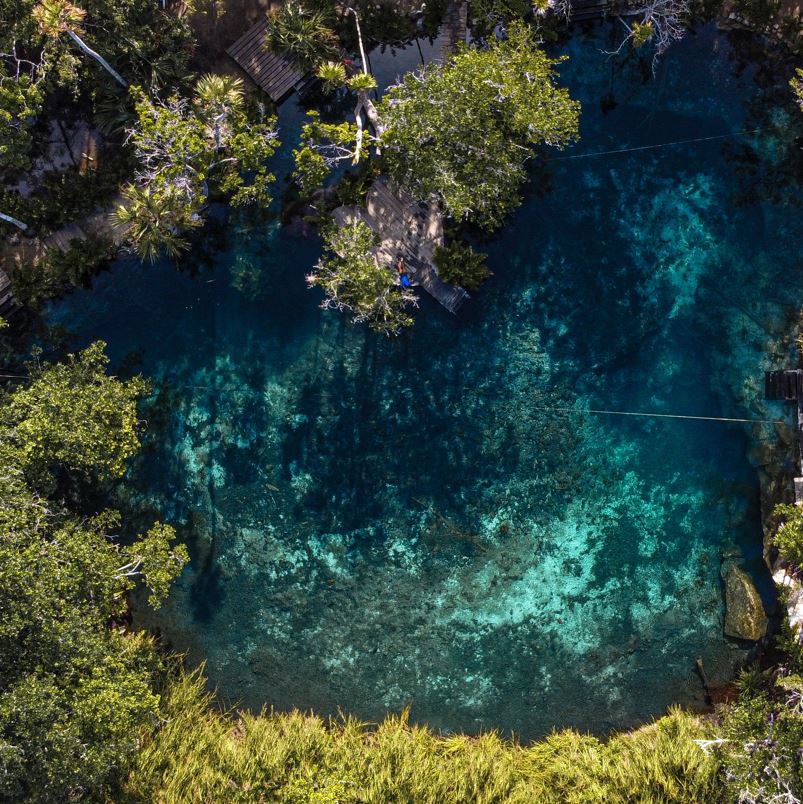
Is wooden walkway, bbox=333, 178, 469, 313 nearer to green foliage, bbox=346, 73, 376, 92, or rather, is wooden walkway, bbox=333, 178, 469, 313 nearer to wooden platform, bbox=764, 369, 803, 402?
green foliage, bbox=346, 73, 376, 92

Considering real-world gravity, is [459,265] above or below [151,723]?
above

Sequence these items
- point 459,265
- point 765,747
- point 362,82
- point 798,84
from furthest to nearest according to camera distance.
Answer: point 459,265 → point 798,84 → point 362,82 → point 765,747

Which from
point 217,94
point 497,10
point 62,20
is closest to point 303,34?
point 217,94

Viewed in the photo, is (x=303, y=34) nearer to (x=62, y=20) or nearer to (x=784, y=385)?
(x=62, y=20)

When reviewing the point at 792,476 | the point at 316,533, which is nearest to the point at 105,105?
the point at 316,533

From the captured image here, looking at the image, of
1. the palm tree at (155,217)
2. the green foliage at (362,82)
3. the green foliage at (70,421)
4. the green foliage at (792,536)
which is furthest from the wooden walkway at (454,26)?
the green foliage at (792,536)

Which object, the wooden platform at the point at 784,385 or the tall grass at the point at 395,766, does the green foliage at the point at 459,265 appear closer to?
the wooden platform at the point at 784,385

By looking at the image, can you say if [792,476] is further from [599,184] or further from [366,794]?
[366,794]
